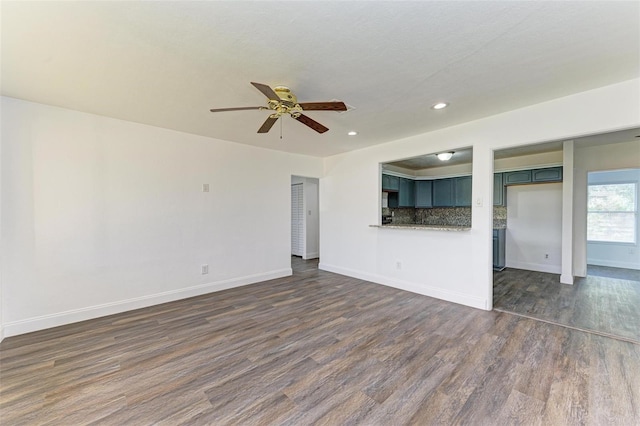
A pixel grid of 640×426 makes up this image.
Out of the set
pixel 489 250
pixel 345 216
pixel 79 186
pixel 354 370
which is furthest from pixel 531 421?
pixel 79 186

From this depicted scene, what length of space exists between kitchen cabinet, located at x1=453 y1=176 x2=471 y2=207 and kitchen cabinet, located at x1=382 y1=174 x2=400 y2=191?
1327 mm

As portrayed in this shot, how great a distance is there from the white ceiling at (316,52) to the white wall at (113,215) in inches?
18.9

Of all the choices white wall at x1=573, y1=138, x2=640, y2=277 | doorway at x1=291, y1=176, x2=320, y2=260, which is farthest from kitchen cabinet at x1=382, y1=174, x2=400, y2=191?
white wall at x1=573, y1=138, x2=640, y2=277

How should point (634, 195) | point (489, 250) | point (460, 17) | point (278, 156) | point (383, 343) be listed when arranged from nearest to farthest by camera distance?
point (460, 17)
point (383, 343)
point (489, 250)
point (278, 156)
point (634, 195)

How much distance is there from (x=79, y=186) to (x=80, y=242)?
26.3 inches

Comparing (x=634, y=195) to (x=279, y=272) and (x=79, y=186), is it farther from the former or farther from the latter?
(x=79, y=186)

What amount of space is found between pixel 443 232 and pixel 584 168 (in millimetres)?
3397

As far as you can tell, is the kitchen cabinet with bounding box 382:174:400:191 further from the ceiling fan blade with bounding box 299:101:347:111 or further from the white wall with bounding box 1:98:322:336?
the ceiling fan blade with bounding box 299:101:347:111

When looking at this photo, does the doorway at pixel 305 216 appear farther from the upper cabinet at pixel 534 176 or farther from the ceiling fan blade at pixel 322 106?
the ceiling fan blade at pixel 322 106

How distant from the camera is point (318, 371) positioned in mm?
2098

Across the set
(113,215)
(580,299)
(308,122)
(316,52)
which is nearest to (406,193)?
(580,299)

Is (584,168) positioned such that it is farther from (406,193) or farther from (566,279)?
(406,193)

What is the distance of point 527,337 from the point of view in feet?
8.54

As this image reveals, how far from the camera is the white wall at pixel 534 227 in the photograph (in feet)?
16.9
